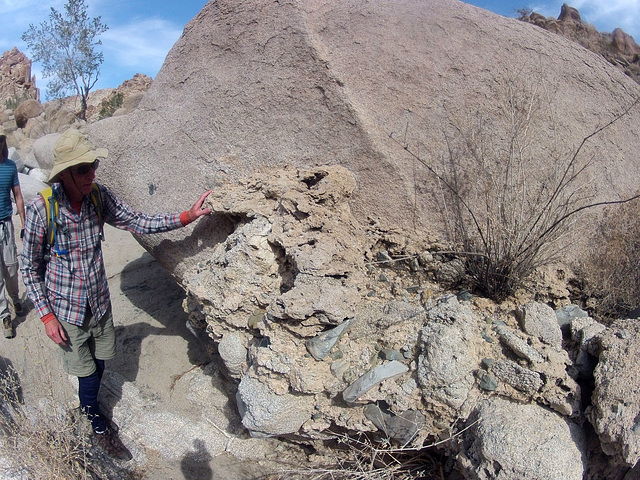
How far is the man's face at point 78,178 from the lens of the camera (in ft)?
7.04

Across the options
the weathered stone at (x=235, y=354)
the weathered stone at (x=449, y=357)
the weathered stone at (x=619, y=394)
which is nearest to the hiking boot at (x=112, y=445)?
the weathered stone at (x=235, y=354)

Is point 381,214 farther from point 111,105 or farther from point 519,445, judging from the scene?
point 111,105

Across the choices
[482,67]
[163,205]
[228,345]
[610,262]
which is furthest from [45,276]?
[610,262]

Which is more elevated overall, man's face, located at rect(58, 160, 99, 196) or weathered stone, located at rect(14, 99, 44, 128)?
weathered stone, located at rect(14, 99, 44, 128)

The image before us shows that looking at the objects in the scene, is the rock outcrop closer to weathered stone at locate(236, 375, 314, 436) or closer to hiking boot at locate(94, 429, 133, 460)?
weathered stone at locate(236, 375, 314, 436)

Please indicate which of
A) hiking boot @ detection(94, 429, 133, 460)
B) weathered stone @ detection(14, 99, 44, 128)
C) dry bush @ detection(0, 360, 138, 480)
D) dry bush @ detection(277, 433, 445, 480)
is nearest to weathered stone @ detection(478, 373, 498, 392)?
dry bush @ detection(277, 433, 445, 480)

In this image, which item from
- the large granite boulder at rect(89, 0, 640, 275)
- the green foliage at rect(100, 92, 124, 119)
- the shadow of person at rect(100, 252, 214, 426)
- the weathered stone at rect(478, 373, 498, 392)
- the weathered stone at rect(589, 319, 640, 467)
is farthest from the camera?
the green foliage at rect(100, 92, 124, 119)

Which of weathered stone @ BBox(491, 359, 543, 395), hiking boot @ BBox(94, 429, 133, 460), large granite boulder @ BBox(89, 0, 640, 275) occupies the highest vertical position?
large granite boulder @ BBox(89, 0, 640, 275)

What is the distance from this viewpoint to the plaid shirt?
218 centimetres

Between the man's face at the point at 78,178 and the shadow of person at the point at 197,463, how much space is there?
4.95 feet

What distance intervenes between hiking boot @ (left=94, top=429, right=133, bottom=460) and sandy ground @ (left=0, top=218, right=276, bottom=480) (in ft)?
0.14


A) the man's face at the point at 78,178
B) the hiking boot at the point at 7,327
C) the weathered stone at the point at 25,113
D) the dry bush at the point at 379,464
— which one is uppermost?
the weathered stone at the point at 25,113

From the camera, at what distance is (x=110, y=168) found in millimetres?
2941

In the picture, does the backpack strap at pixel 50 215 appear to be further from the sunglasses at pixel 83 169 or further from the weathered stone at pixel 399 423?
the weathered stone at pixel 399 423
